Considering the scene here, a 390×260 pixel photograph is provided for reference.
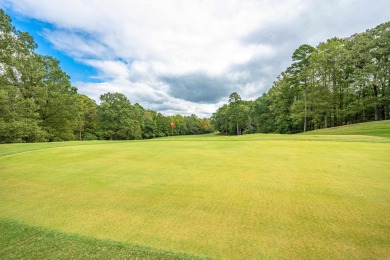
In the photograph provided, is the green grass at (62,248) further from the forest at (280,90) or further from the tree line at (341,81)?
the tree line at (341,81)

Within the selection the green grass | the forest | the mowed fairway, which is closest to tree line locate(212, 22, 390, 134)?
the forest

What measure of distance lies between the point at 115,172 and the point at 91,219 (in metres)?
2.91

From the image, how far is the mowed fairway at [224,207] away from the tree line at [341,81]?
28.6 m

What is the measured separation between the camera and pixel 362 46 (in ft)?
87.8

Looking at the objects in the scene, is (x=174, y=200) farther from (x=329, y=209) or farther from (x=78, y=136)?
(x=78, y=136)

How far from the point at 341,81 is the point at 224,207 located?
35852 millimetres

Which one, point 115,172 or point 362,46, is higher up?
point 362,46

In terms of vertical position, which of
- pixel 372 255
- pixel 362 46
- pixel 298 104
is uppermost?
pixel 362 46

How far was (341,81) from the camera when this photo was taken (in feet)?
99.4

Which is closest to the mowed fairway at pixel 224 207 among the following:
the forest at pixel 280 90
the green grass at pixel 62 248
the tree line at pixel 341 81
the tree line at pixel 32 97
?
the green grass at pixel 62 248

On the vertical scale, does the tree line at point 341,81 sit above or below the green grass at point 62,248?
above

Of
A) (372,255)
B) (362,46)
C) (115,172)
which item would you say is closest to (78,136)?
(115,172)

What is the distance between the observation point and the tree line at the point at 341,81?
26.1 meters

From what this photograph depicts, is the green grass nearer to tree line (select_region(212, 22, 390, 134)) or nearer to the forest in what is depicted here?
the forest
